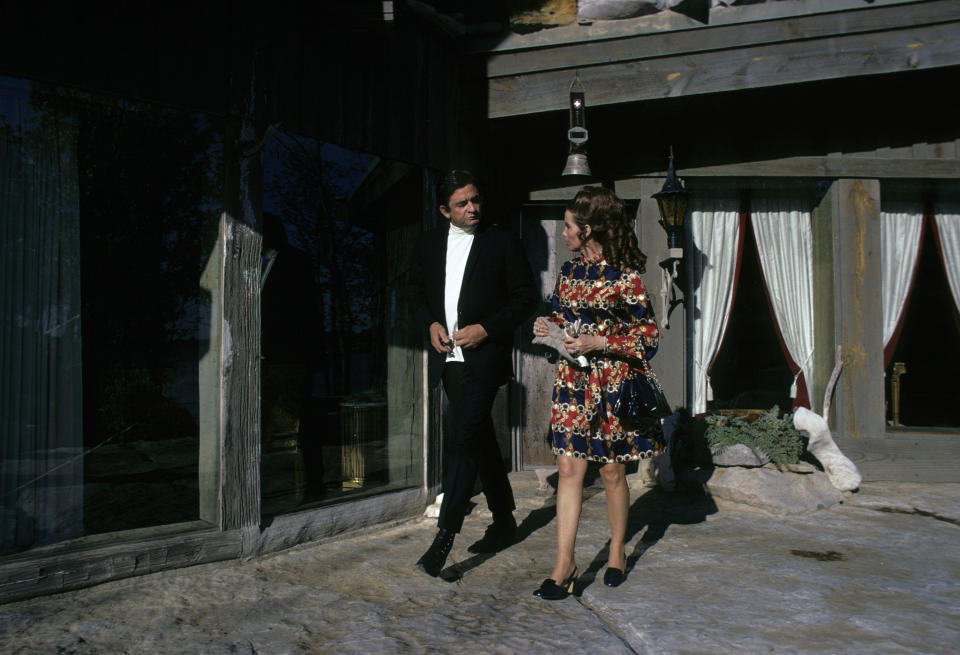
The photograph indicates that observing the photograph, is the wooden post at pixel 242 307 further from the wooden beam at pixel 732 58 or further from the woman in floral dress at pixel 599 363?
the wooden beam at pixel 732 58

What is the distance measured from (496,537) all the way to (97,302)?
241 cm

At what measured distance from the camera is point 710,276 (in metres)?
6.39

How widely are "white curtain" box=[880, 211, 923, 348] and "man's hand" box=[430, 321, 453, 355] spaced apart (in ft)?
14.0

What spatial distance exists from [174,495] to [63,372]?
1.54 metres

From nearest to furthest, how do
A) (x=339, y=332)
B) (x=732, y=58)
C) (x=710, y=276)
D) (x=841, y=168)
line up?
(x=339, y=332)
(x=732, y=58)
(x=841, y=168)
(x=710, y=276)

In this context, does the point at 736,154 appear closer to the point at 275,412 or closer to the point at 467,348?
the point at 467,348

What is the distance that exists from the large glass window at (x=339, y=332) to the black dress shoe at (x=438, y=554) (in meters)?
1.46

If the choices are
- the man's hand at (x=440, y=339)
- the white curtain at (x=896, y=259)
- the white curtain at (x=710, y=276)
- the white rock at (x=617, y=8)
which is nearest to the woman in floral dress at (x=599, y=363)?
the man's hand at (x=440, y=339)

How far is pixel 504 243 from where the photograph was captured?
402 cm

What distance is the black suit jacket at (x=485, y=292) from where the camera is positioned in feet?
12.6

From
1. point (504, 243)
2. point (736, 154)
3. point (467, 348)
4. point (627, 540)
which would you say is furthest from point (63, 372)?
point (736, 154)

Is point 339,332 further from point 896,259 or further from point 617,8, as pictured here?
point 896,259

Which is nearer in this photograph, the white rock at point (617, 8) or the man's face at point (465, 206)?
the man's face at point (465, 206)

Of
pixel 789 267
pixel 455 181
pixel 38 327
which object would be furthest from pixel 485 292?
pixel 789 267
